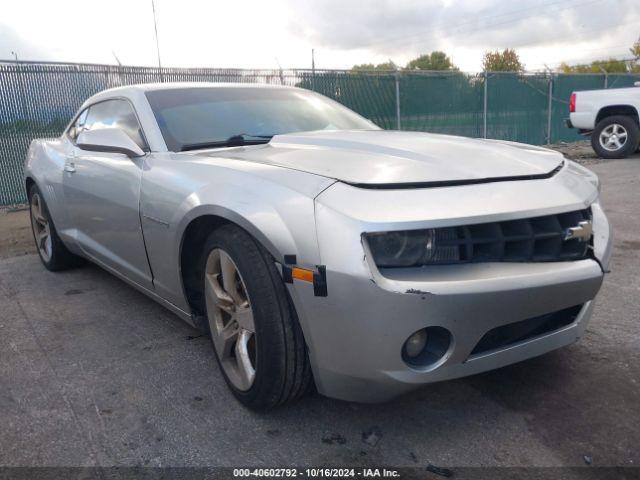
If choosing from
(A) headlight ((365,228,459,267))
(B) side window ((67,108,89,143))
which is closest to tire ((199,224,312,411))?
(A) headlight ((365,228,459,267))

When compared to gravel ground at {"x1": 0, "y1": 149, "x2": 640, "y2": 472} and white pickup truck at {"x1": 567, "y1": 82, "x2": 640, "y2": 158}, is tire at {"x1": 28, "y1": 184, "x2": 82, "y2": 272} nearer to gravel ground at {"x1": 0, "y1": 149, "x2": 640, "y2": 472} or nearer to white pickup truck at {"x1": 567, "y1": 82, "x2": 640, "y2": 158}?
gravel ground at {"x1": 0, "y1": 149, "x2": 640, "y2": 472}

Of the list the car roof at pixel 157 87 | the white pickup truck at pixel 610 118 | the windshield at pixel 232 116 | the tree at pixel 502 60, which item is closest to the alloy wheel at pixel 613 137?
the white pickup truck at pixel 610 118

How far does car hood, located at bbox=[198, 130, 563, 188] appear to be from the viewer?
2078 millimetres

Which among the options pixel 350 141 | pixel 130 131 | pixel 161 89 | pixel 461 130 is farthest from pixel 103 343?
pixel 461 130

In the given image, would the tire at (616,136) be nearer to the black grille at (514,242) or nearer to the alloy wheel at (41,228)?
the black grille at (514,242)

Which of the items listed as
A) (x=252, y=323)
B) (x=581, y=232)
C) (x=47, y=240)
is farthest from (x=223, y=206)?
(x=47, y=240)

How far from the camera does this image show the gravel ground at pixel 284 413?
2.07m

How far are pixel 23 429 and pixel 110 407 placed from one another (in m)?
0.34

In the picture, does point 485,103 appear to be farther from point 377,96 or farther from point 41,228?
point 41,228

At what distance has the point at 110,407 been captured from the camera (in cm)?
247

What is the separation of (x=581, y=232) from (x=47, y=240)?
4151mm

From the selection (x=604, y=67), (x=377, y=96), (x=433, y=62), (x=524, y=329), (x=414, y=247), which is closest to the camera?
(x=414, y=247)

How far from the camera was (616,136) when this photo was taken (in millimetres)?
11086

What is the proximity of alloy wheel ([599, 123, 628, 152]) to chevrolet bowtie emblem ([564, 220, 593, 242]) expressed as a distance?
1028 centimetres
